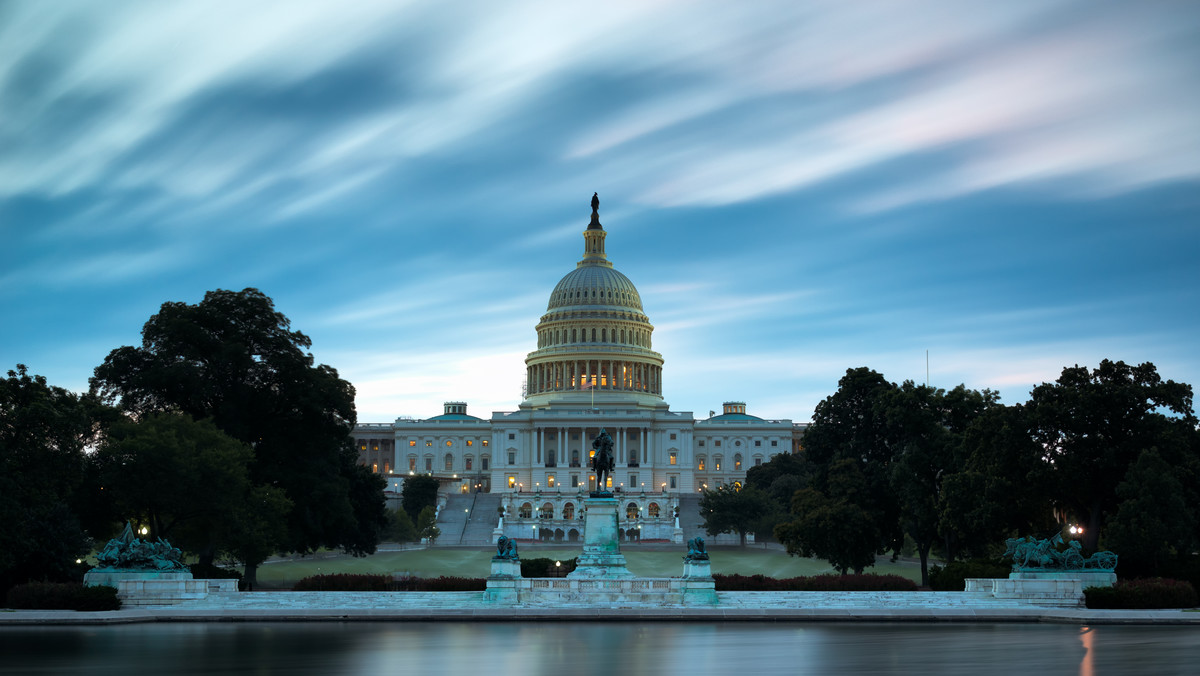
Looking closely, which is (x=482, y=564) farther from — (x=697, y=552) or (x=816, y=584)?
(x=697, y=552)

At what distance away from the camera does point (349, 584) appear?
47750 millimetres

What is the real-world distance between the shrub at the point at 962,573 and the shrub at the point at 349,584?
21705mm

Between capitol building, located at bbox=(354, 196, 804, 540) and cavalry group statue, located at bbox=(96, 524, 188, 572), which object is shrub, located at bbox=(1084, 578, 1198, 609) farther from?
capitol building, located at bbox=(354, 196, 804, 540)

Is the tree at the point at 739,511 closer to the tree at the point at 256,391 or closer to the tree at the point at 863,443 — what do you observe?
the tree at the point at 863,443

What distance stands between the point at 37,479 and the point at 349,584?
11431 millimetres

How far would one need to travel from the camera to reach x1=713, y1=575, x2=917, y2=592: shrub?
48.3 metres

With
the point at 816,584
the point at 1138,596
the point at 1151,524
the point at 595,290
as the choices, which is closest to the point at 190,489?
the point at 816,584

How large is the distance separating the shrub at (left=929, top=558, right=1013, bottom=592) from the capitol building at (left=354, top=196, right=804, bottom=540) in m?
98.2

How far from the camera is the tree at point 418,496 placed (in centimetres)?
12538

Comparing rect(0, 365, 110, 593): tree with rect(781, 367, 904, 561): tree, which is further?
rect(781, 367, 904, 561): tree

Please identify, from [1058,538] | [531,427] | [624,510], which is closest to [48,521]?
[1058,538]

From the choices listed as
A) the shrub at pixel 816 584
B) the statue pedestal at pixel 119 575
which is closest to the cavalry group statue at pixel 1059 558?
the shrub at pixel 816 584

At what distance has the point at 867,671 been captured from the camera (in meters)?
23.8

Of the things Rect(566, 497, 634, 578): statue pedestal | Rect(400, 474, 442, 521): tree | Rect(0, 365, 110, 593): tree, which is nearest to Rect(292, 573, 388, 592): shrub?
Rect(566, 497, 634, 578): statue pedestal
